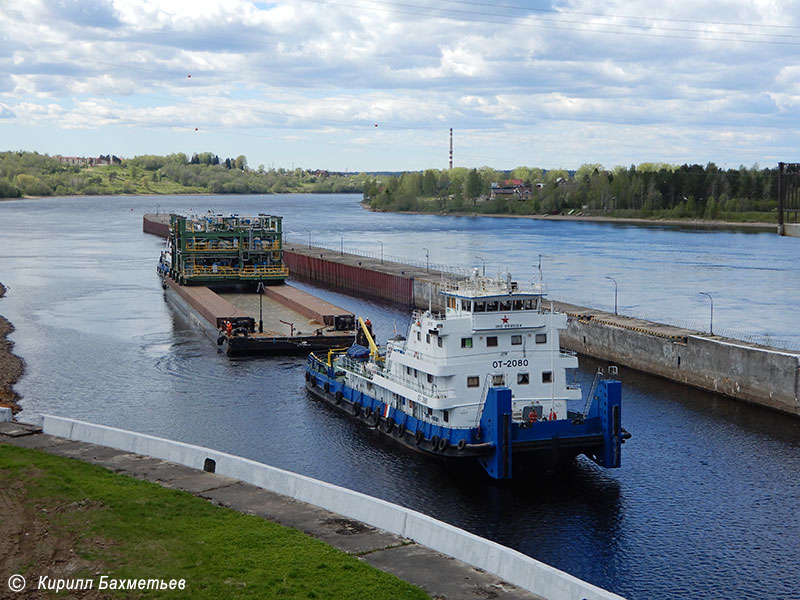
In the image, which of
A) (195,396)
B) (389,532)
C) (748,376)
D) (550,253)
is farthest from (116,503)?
(550,253)

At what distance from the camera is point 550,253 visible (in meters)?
138

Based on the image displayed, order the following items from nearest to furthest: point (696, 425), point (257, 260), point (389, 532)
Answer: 1. point (389, 532)
2. point (696, 425)
3. point (257, 260)

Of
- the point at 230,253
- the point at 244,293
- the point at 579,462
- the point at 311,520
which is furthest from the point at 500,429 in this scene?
the point at 230,253

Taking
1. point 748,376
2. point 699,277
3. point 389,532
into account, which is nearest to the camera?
point 389,532

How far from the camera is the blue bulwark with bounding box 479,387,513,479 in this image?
3432cm

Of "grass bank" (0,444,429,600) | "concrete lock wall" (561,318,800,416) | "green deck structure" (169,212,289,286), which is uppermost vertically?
"green deck structure" (169,212,289,286)

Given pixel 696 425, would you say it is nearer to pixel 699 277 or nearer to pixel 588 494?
pixel 588 494

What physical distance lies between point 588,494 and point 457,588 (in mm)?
15555

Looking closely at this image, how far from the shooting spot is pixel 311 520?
24688mm

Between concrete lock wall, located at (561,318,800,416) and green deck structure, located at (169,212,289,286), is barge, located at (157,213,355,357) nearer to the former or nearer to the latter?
green deck structure, located at (169,212,289,286)

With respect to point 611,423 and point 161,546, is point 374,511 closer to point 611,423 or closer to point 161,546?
point 161,546

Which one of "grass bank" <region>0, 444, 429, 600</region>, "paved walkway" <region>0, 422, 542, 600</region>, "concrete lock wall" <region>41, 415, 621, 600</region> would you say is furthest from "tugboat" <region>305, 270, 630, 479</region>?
"grass bank" <region>0, 444, 429, 600</region>

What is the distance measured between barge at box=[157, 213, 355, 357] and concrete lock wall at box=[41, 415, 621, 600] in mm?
29403

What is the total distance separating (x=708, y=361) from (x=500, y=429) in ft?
74.9
